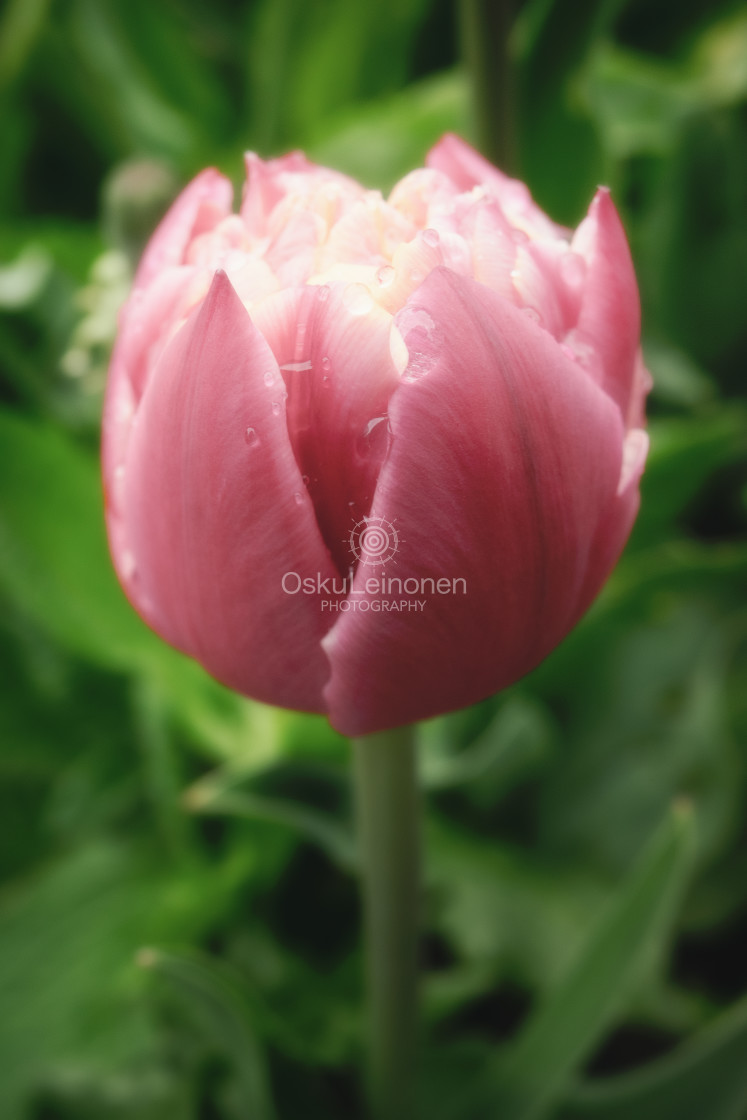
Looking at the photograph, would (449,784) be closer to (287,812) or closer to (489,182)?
(287,812)

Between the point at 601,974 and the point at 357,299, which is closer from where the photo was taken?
the point at 357,299

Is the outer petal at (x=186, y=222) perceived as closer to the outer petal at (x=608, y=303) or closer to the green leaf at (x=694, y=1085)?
the outer petal at (x=608, y=303)

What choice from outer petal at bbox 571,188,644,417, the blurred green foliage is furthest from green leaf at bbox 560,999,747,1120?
outer petal at bbox 571,188,644,417

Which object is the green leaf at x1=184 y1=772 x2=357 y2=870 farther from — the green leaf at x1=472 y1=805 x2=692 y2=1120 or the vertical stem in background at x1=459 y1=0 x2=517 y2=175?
the vertical stem in background at x1=459 y1=0 x2=517 y2=175

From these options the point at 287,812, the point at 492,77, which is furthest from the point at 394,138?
the point at 287,812

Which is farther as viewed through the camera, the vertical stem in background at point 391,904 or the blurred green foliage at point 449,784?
the blurred green foliage at point 449,784

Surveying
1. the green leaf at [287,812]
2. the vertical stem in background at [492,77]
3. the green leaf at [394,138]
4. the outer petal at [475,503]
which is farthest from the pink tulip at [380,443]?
the green leaf at [394,138]
